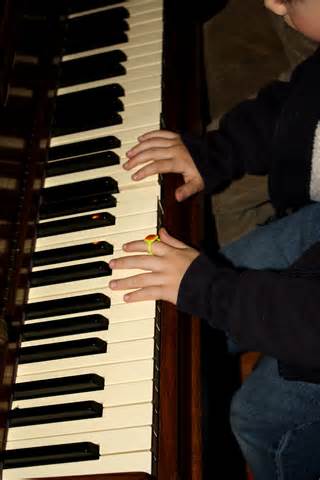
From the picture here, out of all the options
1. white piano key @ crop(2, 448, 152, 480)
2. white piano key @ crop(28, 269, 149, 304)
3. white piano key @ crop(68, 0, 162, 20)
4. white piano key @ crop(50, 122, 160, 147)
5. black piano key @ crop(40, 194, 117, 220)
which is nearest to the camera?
white piano key @ crop(2, 448, 152, 480)

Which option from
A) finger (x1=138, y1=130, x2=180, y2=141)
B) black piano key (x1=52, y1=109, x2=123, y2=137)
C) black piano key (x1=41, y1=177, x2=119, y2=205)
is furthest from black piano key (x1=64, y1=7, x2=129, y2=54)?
black piano key (x1=41, y1=177, x2=119, y2=205)

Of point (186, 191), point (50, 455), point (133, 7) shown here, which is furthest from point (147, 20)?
point (50, 455)

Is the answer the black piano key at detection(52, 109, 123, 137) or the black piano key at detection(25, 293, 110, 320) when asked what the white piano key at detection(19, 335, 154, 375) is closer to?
the black piano key at detection(25, 293, 110, 320)

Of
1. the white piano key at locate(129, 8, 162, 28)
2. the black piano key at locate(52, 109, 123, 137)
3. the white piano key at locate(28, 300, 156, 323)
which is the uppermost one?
the white piano key at locate(129, 8, 162, 28)

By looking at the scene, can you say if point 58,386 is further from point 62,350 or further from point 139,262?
point 139,262

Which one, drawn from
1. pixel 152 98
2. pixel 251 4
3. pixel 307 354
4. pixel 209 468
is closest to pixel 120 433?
pixel 307 354

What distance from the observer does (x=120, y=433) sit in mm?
977

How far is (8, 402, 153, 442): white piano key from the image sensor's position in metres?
0.98

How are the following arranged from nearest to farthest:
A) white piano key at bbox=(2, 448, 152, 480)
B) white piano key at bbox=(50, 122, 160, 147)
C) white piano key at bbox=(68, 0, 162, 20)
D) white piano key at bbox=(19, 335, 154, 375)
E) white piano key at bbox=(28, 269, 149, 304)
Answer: white piano key at bbox=(2, 448, 152, 480), white piano key at bbox=(19, 335, 154, 375), white piano key at bbox=(28, 269, 149, 304), white piano key at bbox=(50, 122, 160, 147), white piano key at bbox=(68, 0, 162, 20)

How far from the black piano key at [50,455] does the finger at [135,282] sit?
0.30 meters

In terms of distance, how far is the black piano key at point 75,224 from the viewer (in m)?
1.23

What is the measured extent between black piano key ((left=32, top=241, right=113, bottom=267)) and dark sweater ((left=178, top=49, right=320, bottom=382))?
0.21m

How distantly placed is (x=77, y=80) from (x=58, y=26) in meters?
0.19

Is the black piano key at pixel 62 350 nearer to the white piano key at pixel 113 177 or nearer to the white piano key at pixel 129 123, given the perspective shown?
the white piano key at pixel 113 177
